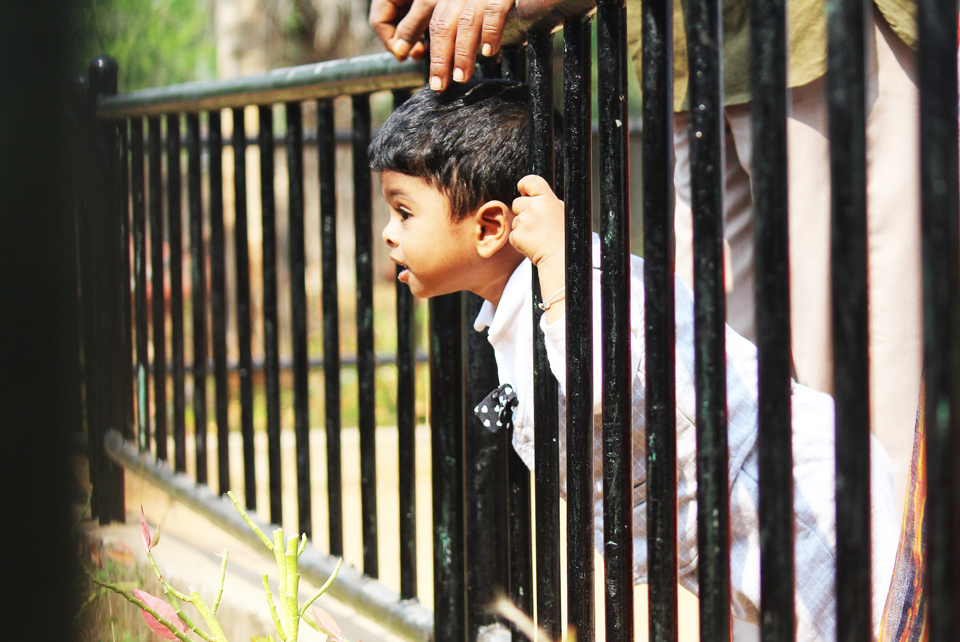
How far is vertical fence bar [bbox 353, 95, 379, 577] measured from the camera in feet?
6.54

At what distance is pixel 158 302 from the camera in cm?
293

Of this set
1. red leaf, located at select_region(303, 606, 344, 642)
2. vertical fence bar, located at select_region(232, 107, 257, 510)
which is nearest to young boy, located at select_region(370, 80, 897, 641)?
red leaf, located at select_region(303, 606, 344, 642)

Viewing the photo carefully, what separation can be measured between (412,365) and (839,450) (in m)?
1.31

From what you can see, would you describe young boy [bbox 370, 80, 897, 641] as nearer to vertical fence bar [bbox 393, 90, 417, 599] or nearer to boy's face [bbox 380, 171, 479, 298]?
boy's face [bbox 380, 171, 479, 298]

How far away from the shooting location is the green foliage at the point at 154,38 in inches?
20.3

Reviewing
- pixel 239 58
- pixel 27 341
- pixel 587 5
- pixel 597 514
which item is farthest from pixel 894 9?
pixel 239 58

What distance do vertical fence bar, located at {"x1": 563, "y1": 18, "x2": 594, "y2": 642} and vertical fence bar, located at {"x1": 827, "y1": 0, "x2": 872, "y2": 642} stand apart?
1.58ft

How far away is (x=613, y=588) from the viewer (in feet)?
3.55

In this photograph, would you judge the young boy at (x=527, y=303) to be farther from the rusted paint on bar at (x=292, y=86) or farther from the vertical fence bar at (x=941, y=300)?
the vertical fence bar at (x=941, y=300)

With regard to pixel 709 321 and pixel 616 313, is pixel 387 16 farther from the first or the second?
pixel 709 321

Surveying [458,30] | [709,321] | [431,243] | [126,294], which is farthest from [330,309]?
[709,321]

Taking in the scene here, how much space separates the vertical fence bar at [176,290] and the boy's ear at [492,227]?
1482 mm

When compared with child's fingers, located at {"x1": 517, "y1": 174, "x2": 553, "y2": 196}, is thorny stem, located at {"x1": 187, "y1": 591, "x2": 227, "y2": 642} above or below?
below

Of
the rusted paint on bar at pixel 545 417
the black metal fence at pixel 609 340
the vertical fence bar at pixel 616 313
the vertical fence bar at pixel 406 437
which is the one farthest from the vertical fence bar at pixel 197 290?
the vertical fence bar at pixel 616 313
